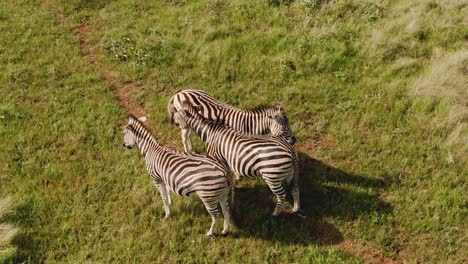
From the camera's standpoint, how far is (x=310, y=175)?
11.0 m

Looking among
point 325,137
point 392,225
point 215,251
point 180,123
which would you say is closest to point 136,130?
point 180,123

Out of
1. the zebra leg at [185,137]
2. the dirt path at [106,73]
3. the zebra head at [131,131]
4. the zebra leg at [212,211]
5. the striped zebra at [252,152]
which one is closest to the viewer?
the zebra leg at [212,211]

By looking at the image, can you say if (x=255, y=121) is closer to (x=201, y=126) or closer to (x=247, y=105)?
(x=201, y=126)

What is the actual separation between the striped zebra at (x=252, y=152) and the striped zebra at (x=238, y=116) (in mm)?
660

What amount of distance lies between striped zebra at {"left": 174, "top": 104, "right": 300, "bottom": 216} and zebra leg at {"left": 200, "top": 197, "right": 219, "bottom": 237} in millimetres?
1124

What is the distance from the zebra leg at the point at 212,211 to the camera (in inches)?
338

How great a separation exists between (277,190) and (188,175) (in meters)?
1.94

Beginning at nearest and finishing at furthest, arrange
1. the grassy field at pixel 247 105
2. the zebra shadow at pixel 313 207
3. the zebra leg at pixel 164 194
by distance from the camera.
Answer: the grassy field at pixel 247 105, the zebra shadow at pixel 313 207, the zebra leg at pixel 164 194

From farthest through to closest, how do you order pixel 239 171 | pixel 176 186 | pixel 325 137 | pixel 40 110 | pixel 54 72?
1. pixel 54 72
2. pixel 40 110
3. pixel 325 137
4. pixel 239 171
5. pixel 176 186

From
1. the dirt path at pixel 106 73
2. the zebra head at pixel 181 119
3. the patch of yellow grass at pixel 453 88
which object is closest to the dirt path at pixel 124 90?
the dirt path at pixel 106 73

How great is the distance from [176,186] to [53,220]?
310cm

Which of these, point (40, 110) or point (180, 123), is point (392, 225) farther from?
point (40, 110)

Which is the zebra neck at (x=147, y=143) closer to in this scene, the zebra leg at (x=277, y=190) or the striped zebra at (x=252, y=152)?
the striped zebra at (x=252, y=152)

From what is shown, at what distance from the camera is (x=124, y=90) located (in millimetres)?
14242
